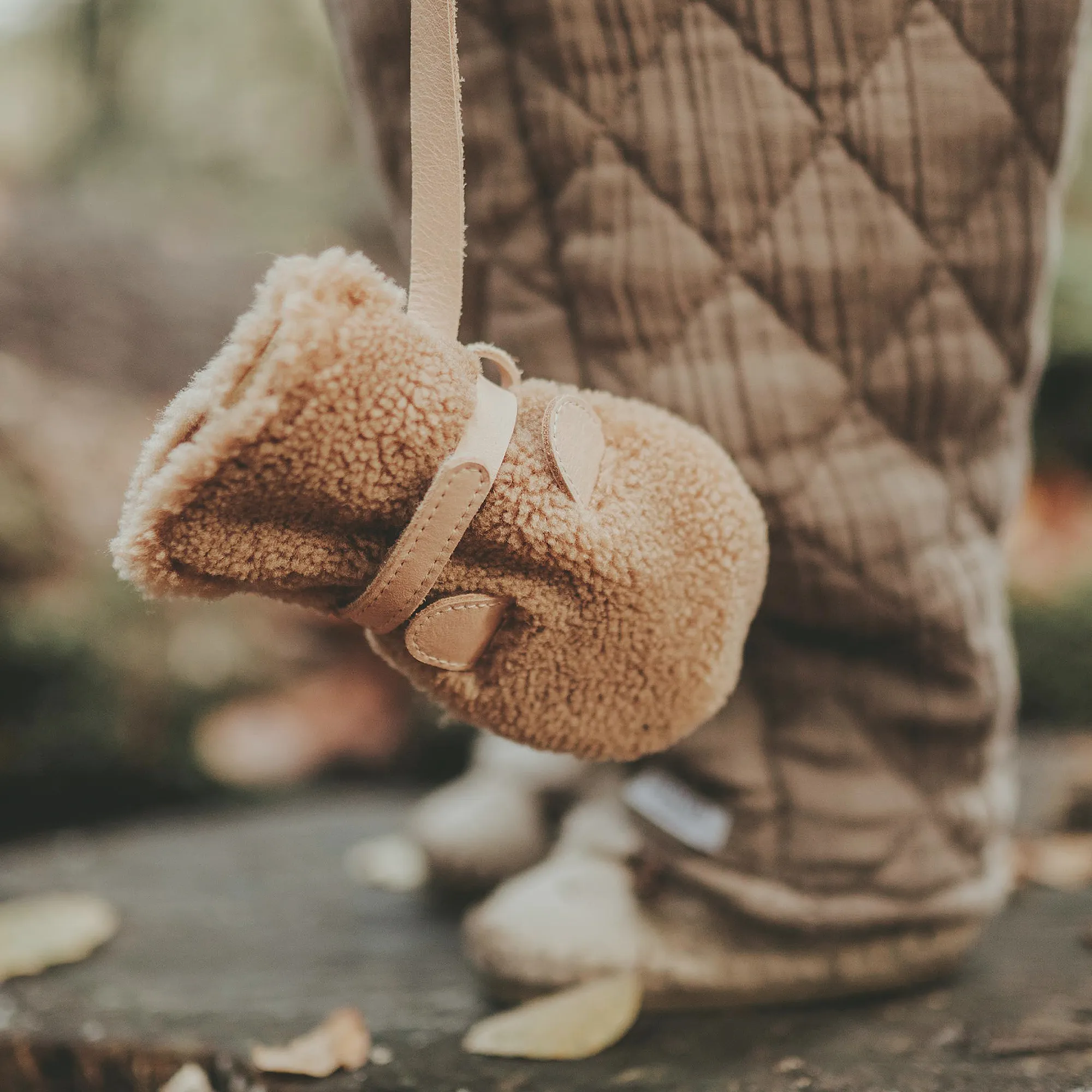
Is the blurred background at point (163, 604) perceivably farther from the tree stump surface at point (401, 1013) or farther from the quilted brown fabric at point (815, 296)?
the tree stump surface at point (401, 1013)

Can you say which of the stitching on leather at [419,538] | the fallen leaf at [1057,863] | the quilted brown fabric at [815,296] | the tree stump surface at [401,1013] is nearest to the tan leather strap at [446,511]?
the stitching on leather at [419,538]

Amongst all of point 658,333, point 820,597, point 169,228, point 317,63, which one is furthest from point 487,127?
point 317,63

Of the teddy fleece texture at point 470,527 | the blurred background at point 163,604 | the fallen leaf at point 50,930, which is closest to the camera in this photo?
the teddy fleece texture at point 470,527

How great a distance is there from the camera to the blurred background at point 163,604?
1.44 metres

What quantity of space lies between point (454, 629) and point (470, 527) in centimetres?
6

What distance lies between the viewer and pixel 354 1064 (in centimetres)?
72

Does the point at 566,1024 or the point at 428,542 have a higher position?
the point at 428,542

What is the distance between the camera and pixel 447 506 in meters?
0.49

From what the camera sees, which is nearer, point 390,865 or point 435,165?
point 435,165

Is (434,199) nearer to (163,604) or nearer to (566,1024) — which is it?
(566,1024)

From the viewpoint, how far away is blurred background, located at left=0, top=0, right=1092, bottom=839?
Result: 1.44 meters

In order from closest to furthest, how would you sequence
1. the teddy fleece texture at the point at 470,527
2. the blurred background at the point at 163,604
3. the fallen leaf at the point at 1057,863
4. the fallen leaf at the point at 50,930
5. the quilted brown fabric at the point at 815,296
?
the teddy fleece texture at the point at 470,527
the quilted brown fabric at the point at 815,296
the fallen leaf at the point at 50,930
the fallen leaf at the point at 1057,863
the blurred background at the point at 163,604

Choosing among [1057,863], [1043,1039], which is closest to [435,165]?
[1043,1039]

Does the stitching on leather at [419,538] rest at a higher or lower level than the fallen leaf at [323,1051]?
higher
